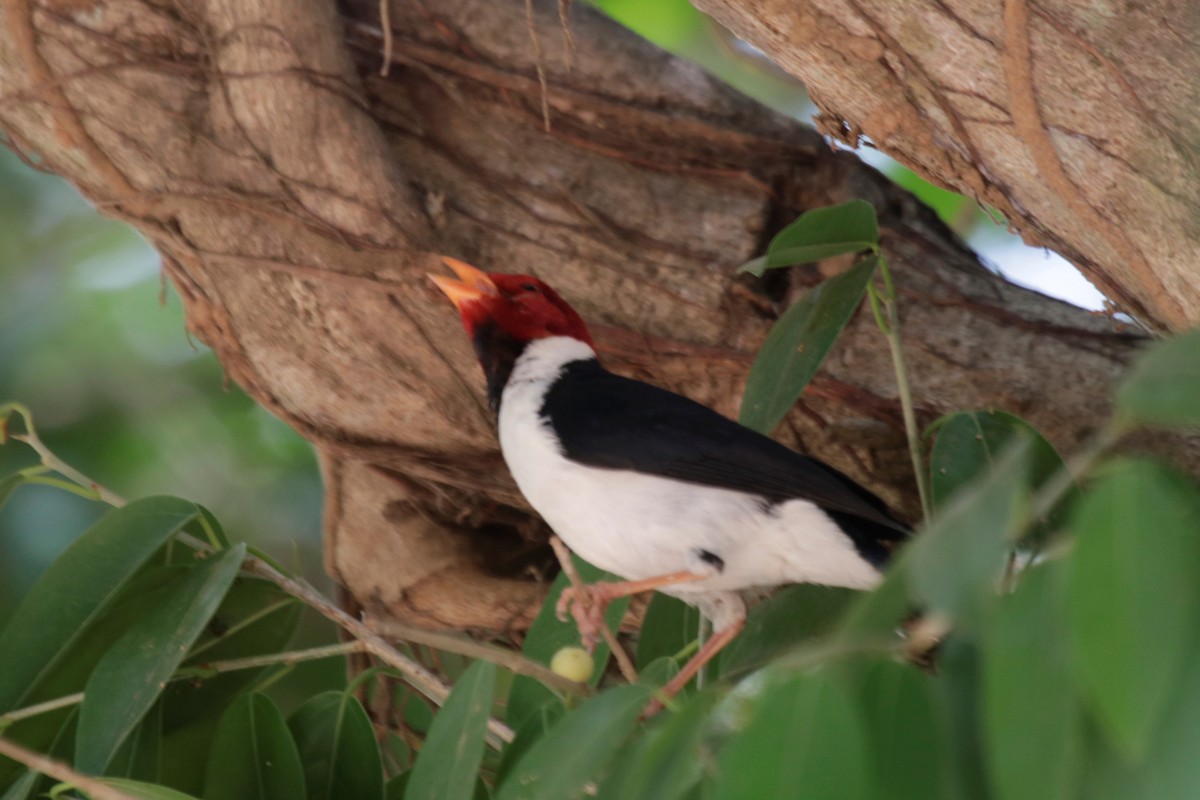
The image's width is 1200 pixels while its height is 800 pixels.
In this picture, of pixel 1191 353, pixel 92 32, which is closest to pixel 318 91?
pixel 92 32

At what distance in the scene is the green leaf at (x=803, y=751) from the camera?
119cm

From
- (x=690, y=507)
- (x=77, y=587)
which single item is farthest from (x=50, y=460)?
(x=690, y=507)

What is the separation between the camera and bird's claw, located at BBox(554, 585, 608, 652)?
7.63 ft

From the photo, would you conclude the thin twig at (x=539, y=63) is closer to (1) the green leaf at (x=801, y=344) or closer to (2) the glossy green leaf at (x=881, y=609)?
(1) the green leaf at (x=801, y=344)

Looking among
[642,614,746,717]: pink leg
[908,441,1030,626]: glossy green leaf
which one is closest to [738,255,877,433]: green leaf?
[642,614,746,717]: pink leg

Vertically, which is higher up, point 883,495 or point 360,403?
point 883,495

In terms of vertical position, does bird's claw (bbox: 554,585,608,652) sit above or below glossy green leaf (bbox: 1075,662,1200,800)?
below

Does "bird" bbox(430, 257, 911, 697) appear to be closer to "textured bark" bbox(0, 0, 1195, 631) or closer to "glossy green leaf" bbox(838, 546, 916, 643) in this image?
"textured bark" bbox(0, 0, 1195, 631)

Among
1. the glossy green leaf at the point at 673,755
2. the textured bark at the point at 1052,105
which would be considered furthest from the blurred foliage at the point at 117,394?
the glossy green leaf at the point at 673,755

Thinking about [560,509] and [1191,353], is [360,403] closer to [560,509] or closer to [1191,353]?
[560,509]

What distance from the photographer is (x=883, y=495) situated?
3.14m

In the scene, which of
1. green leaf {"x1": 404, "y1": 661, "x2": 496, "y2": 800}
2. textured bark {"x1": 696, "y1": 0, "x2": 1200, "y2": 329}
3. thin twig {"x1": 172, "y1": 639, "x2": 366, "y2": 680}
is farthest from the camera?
thin twig {"x1": 172, "y1": 639, "x2": 366, "y2": 680}

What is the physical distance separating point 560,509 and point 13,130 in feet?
5.41

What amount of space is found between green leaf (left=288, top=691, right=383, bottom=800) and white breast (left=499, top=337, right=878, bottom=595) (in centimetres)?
54
